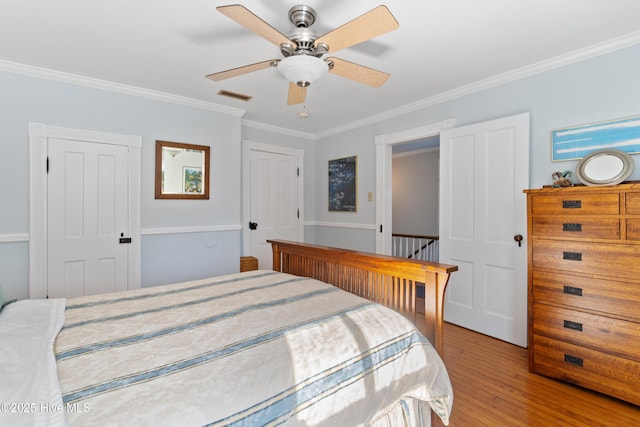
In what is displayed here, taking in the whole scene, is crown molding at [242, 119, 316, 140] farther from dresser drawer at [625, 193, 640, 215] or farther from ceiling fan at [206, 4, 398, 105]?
dresser drawer at [625, 193, 640, 215]

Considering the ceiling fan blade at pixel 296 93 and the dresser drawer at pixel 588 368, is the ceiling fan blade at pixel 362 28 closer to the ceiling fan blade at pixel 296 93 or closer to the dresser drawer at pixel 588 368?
the ceiling fan blade at pixel 296 93

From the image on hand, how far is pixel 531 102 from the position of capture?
8.84 feet

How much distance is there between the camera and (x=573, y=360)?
6.85 ft

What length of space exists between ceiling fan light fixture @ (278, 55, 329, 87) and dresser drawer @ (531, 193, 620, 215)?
1.81 meters

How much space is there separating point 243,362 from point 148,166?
2.87 meters

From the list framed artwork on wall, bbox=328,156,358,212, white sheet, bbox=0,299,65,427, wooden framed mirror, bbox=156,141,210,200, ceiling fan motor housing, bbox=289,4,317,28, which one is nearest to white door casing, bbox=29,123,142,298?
wooden framed mirror, bbox=156,141,210,200

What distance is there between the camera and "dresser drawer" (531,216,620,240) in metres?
1.96

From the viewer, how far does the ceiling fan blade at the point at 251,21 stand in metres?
1.37

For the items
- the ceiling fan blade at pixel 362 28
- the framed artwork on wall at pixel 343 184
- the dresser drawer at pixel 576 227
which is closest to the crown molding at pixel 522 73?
the framed artwork on wall at pixel 343 184

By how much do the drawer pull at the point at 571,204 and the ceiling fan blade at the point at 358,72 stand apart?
59.3 inches

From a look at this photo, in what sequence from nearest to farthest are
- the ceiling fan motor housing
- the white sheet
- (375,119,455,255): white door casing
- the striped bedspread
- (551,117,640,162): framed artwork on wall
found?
the white sheet, the striped bedspread, the ceiling fan motor housing, (551,117,640,162): framed artwork on wall, (375,119,455,255): white door casing

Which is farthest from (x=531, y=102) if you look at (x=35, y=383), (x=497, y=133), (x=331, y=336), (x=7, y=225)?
(x=7, y=225)

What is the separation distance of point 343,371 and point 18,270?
3.09 meters

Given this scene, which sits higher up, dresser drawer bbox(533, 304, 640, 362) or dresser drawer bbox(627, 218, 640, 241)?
dresser drawer bbox(627, 218, 640, 241)
